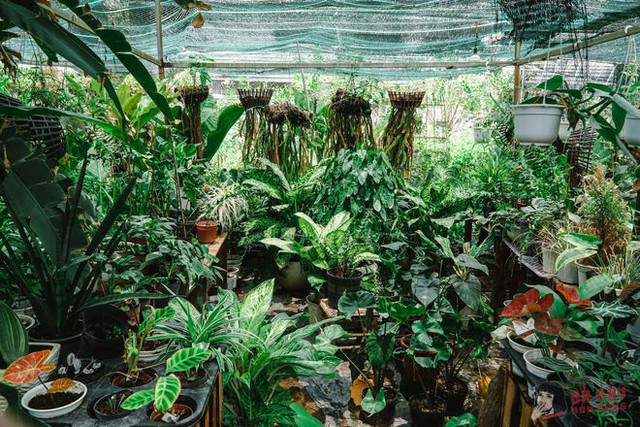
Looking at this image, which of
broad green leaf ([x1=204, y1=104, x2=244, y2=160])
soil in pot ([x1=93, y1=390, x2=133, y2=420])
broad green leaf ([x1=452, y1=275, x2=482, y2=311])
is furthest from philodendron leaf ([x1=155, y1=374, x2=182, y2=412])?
broad green leaf ([x1=204, y1=104, x2=244, y2=160])

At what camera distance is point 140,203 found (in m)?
2.80

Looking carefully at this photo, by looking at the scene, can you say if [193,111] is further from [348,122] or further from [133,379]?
[133,379]

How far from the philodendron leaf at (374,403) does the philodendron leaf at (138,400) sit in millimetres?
1222

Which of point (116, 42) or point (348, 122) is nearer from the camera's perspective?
point (116, 42)

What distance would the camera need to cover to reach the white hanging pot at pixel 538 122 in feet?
8.09

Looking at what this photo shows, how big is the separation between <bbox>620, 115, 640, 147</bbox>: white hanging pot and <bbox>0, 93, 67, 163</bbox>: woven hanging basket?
217 cm

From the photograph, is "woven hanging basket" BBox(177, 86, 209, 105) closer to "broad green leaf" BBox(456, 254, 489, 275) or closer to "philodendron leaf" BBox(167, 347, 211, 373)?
"broad green leaf" BBox(456, 254, 489, 275)

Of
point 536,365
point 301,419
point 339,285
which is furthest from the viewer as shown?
point 339,285

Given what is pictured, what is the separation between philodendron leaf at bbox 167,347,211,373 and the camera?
4.93ft

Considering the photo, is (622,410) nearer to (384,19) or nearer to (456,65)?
(384,19)

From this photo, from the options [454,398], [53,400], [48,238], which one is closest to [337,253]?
[454,398]

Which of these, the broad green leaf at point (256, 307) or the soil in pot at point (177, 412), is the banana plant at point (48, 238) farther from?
the broad green leaf at point (256, 307)

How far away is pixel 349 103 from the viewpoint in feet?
14.7

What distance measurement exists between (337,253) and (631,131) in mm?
2038
